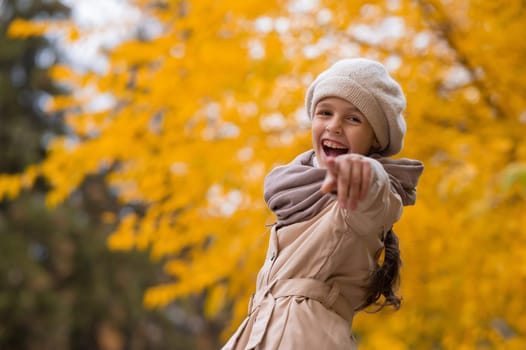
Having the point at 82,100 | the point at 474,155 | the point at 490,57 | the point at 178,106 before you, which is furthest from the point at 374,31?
the point at 82,100

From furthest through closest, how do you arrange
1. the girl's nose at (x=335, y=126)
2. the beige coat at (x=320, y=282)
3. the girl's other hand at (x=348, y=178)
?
the girl's nose at (x=335, y=126), the beige coat at (x=320, y=282), the girl's other hand at (x=348, y=178)

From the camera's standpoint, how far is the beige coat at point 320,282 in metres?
1.50

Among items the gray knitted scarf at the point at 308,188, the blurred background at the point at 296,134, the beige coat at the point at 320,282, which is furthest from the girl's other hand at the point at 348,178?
the blurred background at the point at 296,134

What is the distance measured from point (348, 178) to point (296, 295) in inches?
15.1

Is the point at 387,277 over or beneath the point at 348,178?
beneath

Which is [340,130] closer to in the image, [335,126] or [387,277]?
[335,126]

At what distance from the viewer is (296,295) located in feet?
5.12

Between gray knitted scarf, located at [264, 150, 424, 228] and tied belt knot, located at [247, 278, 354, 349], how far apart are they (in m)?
0.15

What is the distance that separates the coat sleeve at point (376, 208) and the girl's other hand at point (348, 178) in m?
0.03

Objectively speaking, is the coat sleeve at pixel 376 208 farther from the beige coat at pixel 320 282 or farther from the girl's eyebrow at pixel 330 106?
the girl's eyebrow at pixel 330 106

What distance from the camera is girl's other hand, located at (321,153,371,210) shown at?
1.29 metres

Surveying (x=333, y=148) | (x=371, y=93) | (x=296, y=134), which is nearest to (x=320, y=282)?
(x=333, y=148)

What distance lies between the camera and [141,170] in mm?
4211

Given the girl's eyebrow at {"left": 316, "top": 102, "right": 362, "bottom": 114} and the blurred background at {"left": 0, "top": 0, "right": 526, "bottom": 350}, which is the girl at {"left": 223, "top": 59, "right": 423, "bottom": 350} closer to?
the girl's eyebrow at {"left": 316, "top": 102, "right": 362, "bottom": 114}
